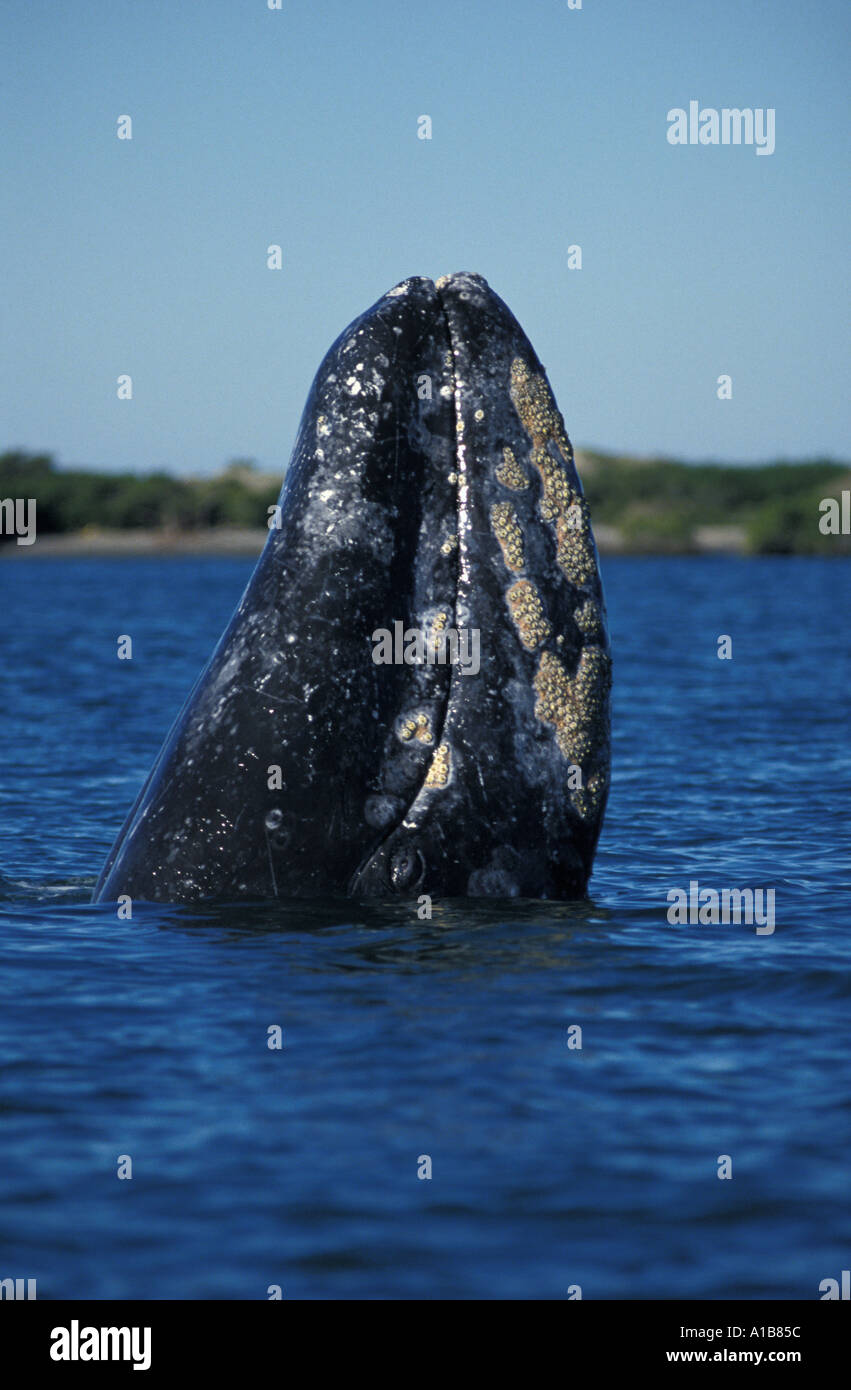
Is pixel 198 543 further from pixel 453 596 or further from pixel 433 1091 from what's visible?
pixel 433 1091

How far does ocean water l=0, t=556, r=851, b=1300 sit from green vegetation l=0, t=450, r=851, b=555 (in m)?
109

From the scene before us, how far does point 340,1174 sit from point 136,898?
2.69 meters

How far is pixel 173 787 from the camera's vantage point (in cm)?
682

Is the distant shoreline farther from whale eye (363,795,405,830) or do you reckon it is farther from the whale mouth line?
whale eye (363,795,405,830)

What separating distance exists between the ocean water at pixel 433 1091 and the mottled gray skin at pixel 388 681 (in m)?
0.25

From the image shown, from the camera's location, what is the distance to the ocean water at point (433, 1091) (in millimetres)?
4258

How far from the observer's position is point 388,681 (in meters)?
6.77

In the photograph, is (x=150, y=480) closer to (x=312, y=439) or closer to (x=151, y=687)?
(x=151, y=687)

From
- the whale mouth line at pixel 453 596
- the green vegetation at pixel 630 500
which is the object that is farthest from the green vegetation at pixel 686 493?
the whale mouth line at pixel 453 596

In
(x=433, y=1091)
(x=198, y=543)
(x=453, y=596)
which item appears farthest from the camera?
(x=198, y=543)

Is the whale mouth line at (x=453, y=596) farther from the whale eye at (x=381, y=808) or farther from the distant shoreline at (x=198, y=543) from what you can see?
the distant shoreline at (x=198, y=543)

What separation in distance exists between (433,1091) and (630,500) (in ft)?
464

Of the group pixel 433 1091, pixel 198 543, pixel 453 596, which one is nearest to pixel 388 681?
pixel 453 596
